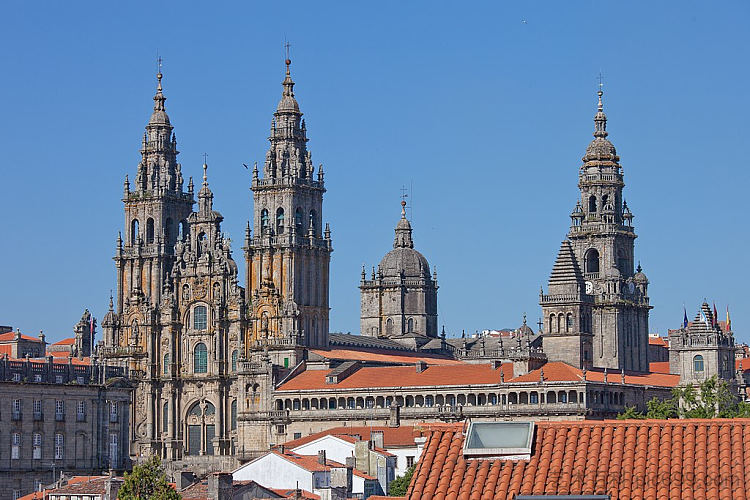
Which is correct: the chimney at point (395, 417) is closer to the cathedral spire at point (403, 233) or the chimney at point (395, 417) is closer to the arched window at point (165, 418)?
the arched window at point (165, 418)

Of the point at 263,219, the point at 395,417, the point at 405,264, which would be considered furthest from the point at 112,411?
the point at 405,264

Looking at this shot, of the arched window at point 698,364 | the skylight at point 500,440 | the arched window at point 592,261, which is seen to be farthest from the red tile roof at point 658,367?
the skylight at point 500,440

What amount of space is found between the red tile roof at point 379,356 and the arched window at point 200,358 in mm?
10457

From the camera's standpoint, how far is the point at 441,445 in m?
26.2

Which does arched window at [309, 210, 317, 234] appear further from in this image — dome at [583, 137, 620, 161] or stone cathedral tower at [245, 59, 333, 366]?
dome at [583, 137, 620, 161]

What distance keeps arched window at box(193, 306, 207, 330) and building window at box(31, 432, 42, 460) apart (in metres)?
43.1

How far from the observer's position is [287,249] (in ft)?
473

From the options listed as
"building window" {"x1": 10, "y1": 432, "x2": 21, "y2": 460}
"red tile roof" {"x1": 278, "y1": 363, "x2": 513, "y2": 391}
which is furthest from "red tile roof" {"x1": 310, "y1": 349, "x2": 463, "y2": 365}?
"building window" {"x1": 10, "y1": 432, "x2": 21, "y2": 460}

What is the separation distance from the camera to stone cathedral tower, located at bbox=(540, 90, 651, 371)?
497ft

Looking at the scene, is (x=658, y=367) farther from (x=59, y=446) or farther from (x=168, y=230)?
(x=59, y=446)

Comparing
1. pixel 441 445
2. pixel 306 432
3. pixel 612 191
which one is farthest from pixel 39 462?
pixel 441 445

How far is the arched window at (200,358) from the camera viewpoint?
148 metres

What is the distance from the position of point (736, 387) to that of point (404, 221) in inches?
2106

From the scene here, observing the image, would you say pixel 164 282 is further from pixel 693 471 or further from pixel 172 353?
pixel 693 471
